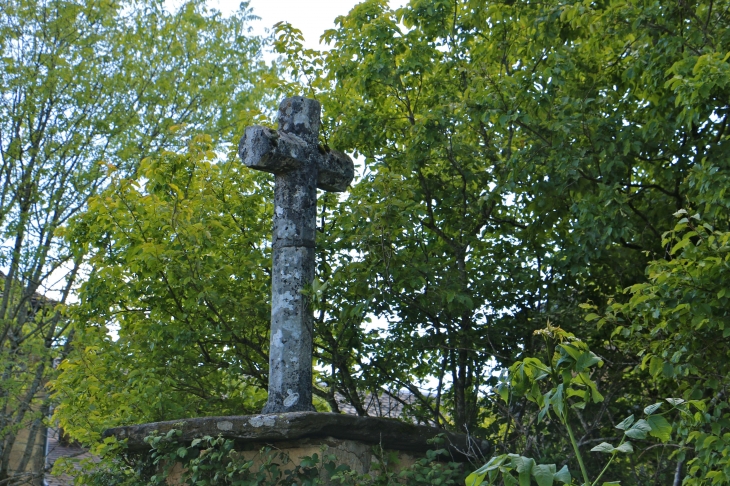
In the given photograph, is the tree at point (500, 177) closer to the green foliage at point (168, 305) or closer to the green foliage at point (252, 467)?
the green foliage at point (168, 305)

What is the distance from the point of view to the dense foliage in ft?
19.7

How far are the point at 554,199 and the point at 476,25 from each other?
1.66 m

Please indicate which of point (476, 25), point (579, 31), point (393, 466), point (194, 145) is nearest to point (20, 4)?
point (194, 145)

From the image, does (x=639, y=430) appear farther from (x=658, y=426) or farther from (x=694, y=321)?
(x=694, y=321)

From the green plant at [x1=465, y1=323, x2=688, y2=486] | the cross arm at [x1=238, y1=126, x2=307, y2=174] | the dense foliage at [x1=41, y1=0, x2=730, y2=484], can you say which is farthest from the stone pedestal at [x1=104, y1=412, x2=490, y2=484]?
the green plant at [x1=465, y1=323, x2=688, y2=486]

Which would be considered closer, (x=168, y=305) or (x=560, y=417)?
(x=560, y=417)

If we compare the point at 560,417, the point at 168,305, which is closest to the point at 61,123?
the point at 168,305

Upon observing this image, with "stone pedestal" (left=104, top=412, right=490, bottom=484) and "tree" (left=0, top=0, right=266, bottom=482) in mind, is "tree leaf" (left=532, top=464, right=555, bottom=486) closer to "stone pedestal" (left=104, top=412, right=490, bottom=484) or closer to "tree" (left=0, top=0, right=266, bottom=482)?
"stone pedestal" (left=104, top=412, right=490, bottom=484)

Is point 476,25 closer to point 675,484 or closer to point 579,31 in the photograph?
point 579,31

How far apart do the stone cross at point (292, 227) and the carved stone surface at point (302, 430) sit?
32cm

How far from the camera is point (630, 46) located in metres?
6.70

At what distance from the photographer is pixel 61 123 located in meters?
11.6

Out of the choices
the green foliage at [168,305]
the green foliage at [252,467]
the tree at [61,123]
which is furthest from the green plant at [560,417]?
the tree at [61,123]

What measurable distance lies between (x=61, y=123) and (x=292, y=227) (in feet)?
25.2
